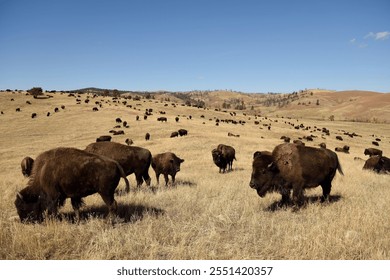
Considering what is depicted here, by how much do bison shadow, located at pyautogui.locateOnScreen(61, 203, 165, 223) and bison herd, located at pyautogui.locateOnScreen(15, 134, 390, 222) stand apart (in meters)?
0.32

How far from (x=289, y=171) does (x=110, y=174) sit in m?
5.32

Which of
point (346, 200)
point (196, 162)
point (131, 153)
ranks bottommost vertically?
point (196, 162)

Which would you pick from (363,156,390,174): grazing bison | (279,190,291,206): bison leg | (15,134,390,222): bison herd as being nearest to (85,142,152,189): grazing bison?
(15,134,390,222): bison herd

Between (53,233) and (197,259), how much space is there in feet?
9.50

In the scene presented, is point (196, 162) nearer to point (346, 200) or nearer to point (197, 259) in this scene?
point (346, 200)

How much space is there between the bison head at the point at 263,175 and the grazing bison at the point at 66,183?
13.1ft

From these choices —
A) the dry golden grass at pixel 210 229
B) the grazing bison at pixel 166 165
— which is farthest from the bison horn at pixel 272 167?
the grazing bison at pixel 166 165

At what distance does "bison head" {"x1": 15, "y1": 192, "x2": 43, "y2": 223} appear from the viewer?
24.2ft

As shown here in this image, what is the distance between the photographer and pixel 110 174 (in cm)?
746

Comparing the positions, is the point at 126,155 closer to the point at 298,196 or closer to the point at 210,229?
the point at 210,229

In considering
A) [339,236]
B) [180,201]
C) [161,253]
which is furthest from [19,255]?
[339,236]

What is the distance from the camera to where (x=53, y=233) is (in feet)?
20.0

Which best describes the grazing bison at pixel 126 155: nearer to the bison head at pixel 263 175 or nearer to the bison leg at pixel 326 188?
the bison head at pixel 263 175

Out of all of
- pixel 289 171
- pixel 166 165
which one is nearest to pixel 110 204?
pixel 289 171
